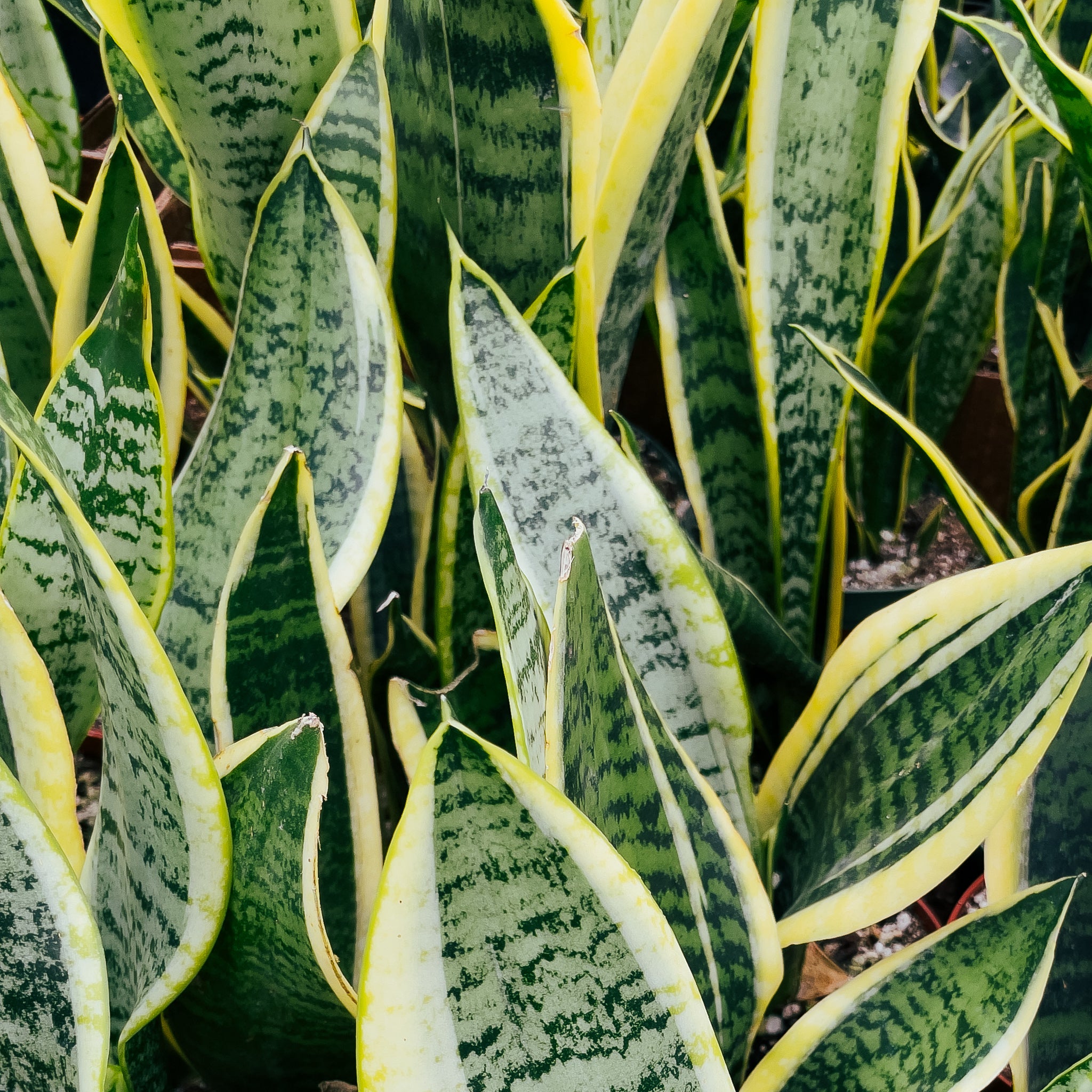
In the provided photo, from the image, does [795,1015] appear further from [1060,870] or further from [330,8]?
[330,8]

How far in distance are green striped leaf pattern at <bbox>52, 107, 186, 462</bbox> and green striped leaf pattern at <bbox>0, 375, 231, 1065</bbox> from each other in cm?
23

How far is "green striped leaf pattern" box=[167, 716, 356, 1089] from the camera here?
32cm

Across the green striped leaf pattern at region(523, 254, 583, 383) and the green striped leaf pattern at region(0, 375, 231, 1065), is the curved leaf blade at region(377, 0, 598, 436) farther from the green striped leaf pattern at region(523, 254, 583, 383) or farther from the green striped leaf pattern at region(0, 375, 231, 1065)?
the green striped leaf pattern at region(0, 375, 231, 1065)

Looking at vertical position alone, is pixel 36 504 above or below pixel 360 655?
above

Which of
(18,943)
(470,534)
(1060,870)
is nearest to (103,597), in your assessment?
(18,943)

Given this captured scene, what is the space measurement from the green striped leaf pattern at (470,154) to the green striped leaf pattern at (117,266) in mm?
120

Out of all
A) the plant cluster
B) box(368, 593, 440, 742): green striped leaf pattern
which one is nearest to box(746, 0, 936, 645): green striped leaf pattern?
the plant cluster

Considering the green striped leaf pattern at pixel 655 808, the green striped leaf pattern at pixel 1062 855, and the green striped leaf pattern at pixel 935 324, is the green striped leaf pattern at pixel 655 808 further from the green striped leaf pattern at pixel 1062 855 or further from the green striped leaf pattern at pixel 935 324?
the green striped leaf pattern at pixel 935 324

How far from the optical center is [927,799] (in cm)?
38

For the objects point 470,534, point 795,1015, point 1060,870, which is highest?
point 470,534

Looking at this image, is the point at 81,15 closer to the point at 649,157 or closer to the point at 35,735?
the point at 649,157

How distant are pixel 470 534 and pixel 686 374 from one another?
173mm

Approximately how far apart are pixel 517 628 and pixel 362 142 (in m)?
0.28

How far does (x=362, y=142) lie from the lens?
1.60 feet
